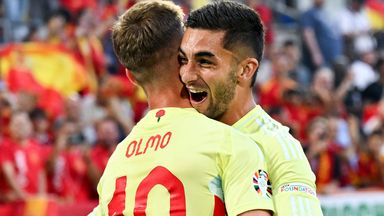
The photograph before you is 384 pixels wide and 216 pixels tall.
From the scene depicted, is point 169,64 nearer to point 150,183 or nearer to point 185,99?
point 185,99

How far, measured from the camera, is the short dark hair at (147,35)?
3965 millimetres

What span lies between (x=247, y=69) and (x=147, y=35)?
1.46 ft

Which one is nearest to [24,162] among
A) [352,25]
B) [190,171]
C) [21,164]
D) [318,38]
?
[21,164]

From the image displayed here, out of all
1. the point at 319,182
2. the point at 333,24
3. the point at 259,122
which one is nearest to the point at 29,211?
the point at 319,182

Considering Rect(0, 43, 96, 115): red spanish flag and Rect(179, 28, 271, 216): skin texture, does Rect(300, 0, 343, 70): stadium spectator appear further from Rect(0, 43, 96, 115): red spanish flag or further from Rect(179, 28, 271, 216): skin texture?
Rect(179, 28, 271, 216): skin texture

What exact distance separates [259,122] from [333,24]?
40.4 feet

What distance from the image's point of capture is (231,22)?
403 centimetres

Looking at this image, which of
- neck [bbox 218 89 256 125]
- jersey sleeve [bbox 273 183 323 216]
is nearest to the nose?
neck [bbox 218 89 256 125]

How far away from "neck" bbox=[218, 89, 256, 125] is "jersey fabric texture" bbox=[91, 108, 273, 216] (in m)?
0.23

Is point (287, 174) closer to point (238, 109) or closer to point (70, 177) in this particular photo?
point (238, 109)

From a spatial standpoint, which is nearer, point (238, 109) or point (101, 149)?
point (238, 109)

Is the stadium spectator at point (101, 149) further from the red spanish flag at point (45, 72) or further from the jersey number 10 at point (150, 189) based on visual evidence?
the jersey number 10 at point (150, 189)

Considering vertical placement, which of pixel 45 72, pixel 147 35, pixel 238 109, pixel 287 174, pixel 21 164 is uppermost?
pixel 45 72

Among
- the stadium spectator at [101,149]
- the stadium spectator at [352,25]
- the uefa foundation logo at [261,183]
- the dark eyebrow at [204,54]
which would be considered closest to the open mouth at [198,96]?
the dark eyebrow at [204,54]
